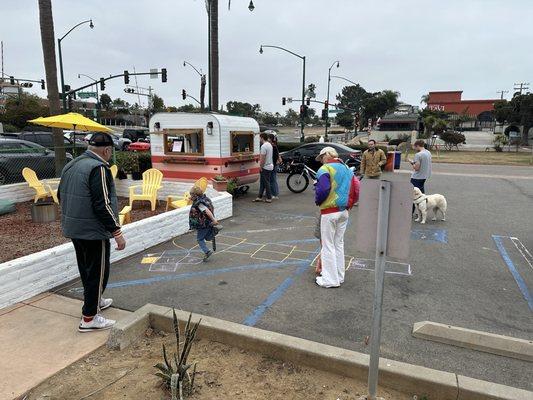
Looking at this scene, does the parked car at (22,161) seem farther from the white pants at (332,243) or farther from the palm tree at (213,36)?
the white pants at (332,243)

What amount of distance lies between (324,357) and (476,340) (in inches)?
62.3

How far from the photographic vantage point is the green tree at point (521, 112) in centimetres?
4678

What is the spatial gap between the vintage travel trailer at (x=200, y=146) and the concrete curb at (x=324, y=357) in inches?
283

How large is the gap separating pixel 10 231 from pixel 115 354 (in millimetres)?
5331

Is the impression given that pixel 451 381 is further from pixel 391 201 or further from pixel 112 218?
pixel 112 218

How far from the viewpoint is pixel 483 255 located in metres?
6.42

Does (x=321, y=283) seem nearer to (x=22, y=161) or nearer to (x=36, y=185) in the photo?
(x=36, y=185)

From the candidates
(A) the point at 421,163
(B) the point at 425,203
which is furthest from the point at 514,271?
(A) the point at 421,163

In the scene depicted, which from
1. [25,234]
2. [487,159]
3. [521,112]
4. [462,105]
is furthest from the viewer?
[462,105]

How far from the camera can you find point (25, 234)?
712cm

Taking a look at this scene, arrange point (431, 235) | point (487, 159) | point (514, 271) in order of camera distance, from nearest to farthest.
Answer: point (514, 271) < point (431, 235) < point (487, 159)

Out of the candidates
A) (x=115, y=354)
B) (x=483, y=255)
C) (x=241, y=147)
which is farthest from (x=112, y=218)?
(x=241, y=147)

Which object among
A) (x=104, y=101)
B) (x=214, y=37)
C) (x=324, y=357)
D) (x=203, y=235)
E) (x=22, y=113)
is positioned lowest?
(x=324, y=357)

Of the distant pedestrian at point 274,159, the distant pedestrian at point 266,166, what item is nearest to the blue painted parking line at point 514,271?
the distant pedestrian at point 266,166
